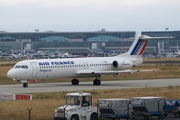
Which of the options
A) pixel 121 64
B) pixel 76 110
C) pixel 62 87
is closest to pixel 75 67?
pixel 62 87

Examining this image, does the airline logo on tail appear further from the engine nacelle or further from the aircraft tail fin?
the engine nacelle

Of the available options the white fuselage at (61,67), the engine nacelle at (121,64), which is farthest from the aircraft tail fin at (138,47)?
the engine nacelle at (121,64)

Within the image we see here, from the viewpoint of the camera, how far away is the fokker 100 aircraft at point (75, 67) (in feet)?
178

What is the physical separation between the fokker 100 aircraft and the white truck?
2460 centimetres

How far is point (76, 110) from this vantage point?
29156mm

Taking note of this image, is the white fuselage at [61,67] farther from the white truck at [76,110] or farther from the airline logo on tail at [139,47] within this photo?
the white truck at [76,110]

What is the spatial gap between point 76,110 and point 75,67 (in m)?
29.1

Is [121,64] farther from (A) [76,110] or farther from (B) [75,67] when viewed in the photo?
(A) [76,110]

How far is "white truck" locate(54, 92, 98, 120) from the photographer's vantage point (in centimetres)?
2891

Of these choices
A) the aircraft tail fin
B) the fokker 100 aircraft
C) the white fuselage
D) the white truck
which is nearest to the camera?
the white truck

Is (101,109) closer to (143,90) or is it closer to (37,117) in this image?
(37,117)

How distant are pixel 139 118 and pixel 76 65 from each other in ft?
85.9

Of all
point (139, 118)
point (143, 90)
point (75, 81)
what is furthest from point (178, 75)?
point (139, 118)

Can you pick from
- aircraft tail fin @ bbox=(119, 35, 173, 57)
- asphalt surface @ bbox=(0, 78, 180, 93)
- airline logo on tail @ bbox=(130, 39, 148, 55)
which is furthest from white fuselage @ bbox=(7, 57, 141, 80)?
asphalt surface @ bbox=(0, 78, 180, 93)
